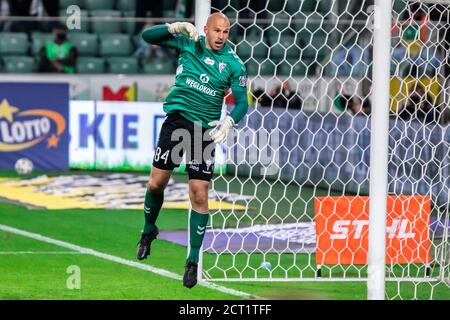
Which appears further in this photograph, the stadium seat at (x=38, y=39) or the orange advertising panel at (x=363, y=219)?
the stadium seat at (x=38, y=39)

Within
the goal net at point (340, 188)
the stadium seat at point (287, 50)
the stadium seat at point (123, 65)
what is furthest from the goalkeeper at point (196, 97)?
the stadium seat at point (123, 65)

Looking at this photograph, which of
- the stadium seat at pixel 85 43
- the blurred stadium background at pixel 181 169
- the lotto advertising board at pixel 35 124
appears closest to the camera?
the blurred stadium background at pixel 181 169

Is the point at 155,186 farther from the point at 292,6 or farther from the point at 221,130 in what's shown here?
the point at 292,6

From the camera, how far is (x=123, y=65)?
22516mm

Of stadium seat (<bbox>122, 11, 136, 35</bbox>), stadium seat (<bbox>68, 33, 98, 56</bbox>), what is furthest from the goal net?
stadium seat (<bbox>68, 33, 98, 56</bbox>)

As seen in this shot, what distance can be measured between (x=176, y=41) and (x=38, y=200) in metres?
7.45

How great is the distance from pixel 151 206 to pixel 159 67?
509 inches

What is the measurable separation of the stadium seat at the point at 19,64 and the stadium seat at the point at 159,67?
2023 mm

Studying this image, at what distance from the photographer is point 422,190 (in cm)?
1571

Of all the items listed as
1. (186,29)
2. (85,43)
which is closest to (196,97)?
(186,29)

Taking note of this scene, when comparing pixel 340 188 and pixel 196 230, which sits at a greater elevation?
pixel 196 230

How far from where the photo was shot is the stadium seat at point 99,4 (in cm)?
2338

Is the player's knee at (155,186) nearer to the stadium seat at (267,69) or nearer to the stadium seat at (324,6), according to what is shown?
the stadium seat at (324,6)
